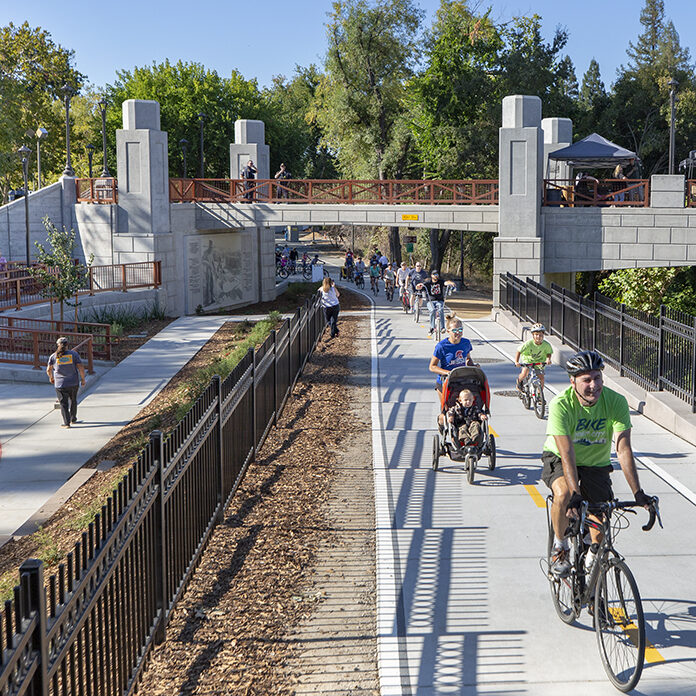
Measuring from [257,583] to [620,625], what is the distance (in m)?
3.02

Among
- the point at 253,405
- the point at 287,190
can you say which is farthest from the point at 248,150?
the point at 253,405

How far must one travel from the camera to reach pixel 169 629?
22.2 feet

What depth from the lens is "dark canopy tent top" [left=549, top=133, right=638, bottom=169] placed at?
31.3m

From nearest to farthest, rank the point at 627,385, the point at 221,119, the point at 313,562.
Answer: the point at 313,562 → the point at 627,385 → the point at 221,119

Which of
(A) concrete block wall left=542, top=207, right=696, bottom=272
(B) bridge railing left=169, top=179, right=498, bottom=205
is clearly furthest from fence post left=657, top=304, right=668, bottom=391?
(B) bridge railing left=169, top=179, right=498, bottom=205

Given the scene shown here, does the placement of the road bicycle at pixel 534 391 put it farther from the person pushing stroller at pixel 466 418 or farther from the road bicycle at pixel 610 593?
the road bicycle at pixel 610 593

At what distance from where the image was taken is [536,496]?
32.7 ft

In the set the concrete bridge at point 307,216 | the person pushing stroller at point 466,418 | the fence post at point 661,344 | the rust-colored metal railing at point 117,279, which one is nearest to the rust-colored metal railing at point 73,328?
the rust-colored metal railing at point 117,279

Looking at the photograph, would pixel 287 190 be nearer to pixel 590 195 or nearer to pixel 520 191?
pixel 520 191

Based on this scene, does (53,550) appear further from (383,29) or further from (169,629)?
(383,29)

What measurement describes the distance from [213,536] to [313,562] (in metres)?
1.15

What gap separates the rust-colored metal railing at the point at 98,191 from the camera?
3531 cm

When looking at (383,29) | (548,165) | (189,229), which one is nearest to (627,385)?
(548,165)

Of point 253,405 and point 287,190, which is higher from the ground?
point 287,190
